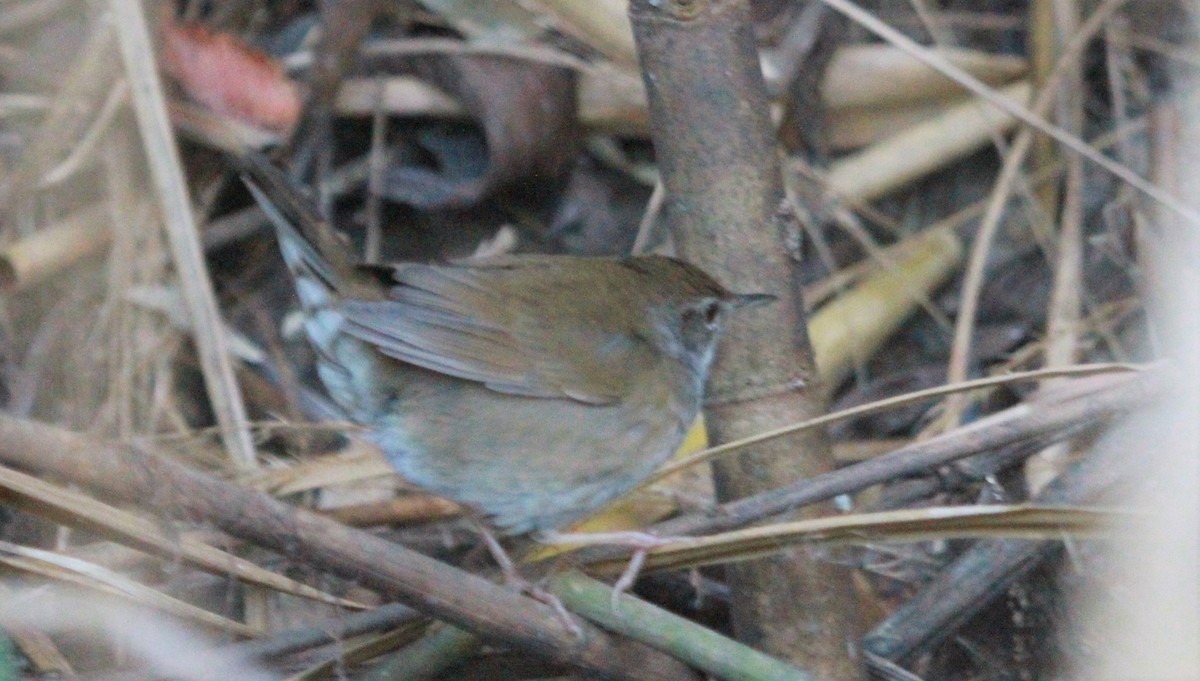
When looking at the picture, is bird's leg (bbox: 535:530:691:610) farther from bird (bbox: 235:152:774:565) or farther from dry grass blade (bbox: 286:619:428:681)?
dry grass blade (bbox: 286:619:428:681)

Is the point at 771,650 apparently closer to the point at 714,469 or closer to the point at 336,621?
the point at 714,469

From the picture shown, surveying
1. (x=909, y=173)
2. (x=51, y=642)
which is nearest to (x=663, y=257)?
(x=51, y=642)

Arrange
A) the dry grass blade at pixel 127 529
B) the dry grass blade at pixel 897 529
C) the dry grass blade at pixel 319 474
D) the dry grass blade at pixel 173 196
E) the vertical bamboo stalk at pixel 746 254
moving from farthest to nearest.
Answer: the dry grass blade at pixel 173 196 < the dry grass blade at pixel 319 474 < the vertical bamboo stalk at pixel 746 254 < the dry grass blade at pixel 897 529 < the dry grass blade at pixel 127 529

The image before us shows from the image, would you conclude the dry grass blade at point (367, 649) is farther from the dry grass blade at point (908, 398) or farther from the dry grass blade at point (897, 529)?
the dry grass blade at point (908, 398)

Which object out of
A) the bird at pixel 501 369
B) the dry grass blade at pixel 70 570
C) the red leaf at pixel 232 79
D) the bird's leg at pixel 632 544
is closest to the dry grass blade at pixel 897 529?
the bird's leg at pixel 632 544

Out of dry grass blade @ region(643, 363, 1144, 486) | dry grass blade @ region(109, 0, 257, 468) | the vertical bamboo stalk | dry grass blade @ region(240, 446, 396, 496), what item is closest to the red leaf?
dry grass blade @ region(109, 0, 257, 468)

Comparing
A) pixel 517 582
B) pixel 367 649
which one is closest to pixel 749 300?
pixel 517 582

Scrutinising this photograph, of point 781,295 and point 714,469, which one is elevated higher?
point 781,295
